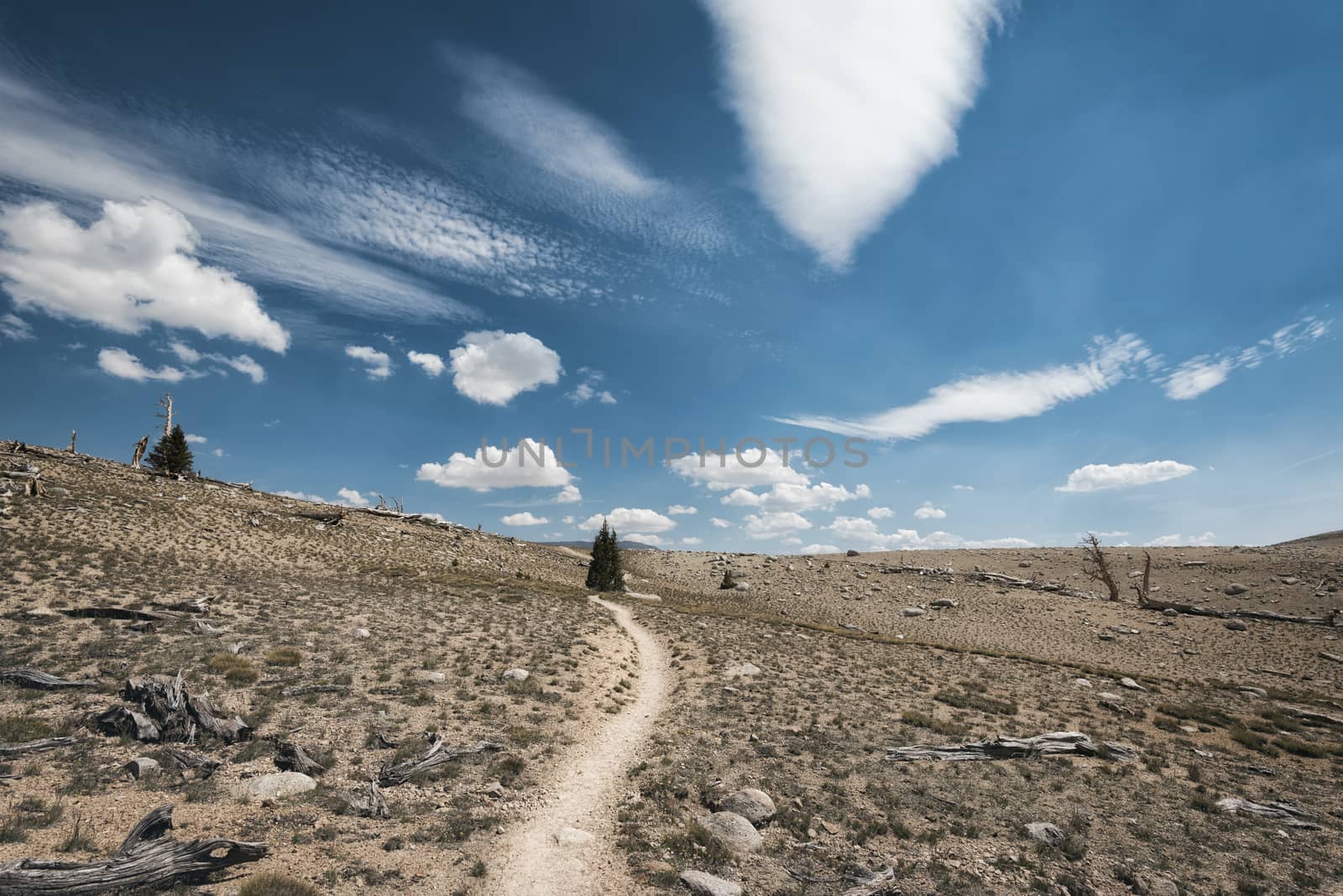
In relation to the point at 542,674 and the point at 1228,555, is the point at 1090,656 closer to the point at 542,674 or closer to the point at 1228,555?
the point at 542,674

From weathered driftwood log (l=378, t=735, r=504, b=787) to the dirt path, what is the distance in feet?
7.62

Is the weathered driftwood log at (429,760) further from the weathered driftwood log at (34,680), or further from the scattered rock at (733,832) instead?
the weathered driftwood log at (34,680)

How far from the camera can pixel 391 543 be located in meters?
51.8

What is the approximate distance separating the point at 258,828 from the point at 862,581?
203 ft

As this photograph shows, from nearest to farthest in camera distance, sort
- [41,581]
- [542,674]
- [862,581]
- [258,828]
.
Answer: [258,828], [542,674], [41,581], [862,581]

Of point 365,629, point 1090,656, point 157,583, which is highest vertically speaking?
point 157,583

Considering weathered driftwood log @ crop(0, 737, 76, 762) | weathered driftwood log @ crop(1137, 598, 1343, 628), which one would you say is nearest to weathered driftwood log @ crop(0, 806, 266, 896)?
weathered driftwood log @ crop(0, 737, 76, 762)

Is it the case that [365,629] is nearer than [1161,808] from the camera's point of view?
No

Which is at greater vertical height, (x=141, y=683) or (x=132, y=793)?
(x=141, y=683)

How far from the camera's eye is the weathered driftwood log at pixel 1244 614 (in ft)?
131

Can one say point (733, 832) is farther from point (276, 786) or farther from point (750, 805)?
point (276, 786)

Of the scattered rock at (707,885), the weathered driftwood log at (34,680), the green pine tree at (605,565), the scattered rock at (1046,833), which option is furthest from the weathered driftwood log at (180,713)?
the green pine tree at (605,565)

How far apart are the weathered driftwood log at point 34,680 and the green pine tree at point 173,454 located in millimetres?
62489

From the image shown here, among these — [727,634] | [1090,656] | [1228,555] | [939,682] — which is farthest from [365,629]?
[1228,555]
